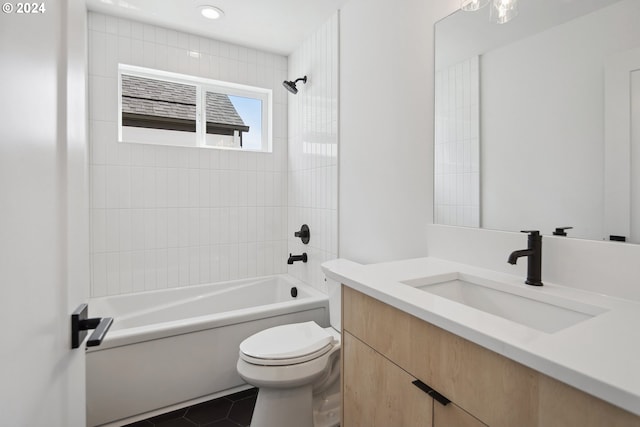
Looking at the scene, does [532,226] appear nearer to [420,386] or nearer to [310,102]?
[420,386]

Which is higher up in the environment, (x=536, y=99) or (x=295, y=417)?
(x=536, y=99)

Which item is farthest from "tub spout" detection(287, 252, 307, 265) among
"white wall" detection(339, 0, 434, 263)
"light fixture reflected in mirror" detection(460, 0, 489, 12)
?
"light fixture reflected in mirror" detection(460, 0, 489, 12)

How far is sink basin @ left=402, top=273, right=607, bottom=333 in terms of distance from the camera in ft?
2.91

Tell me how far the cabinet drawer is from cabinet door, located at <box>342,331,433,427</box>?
4cm

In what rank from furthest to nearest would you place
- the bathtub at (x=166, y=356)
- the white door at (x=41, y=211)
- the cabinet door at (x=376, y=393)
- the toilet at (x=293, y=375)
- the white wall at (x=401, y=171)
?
the bathtub at (x=166, y=356), the toilet at (x=293, y=375), the white wall at (x=401, y=171), the cabinet door at (x=376, y=393), the white door at (x=41, y=211)

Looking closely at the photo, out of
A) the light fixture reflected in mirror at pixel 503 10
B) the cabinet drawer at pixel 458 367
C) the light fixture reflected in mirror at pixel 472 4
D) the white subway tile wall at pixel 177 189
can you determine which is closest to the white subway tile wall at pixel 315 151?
the white subway tile wall at pixel 177 189

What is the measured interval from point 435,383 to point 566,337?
1.04 ft

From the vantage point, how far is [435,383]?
0.79 metres

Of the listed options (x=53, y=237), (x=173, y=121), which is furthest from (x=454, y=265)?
(x=173, y=121)

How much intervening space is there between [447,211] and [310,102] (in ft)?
5.25

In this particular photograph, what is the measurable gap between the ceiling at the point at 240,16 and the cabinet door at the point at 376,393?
212 centimetres

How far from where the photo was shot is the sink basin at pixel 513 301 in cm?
89

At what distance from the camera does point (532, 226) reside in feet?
3.63

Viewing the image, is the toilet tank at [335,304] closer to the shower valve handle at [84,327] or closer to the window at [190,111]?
the shower valve handle at [84,327]
